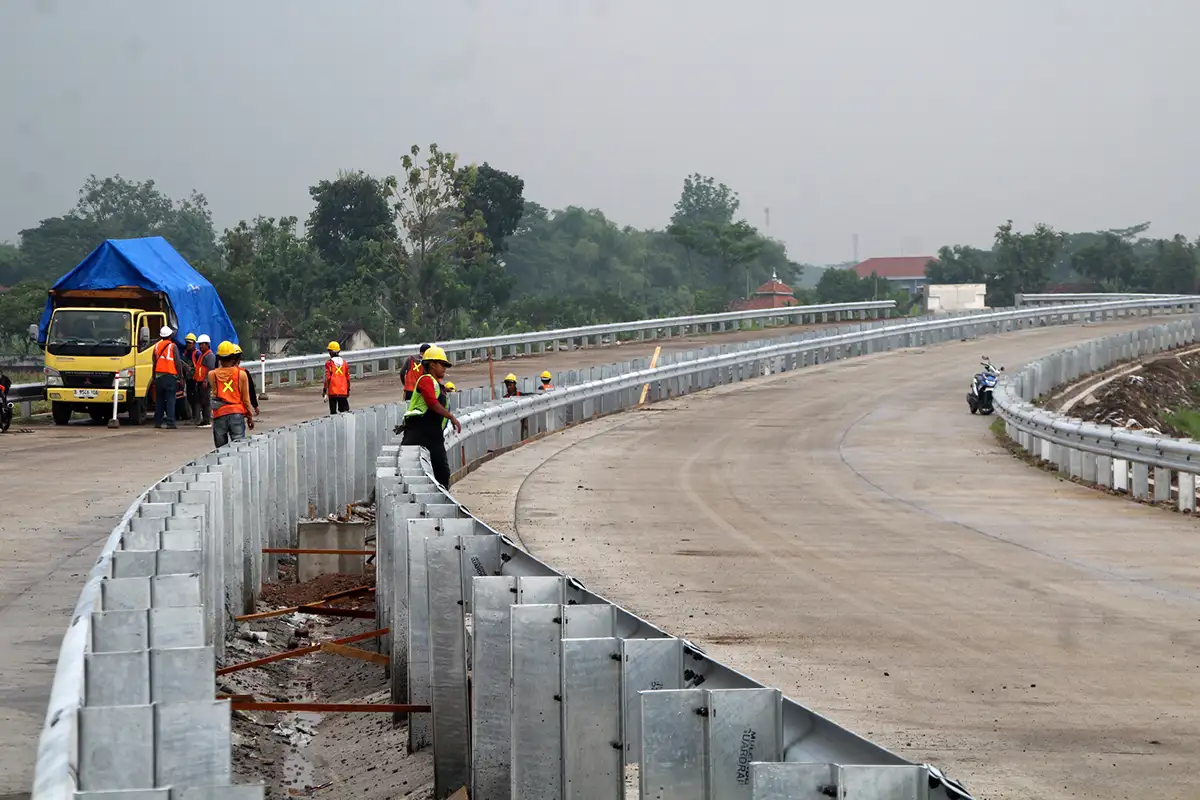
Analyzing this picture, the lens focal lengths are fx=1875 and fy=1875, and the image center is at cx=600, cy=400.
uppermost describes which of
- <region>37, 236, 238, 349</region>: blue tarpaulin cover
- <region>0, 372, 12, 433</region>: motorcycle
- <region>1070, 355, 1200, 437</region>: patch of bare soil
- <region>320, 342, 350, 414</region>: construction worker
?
<region>37, 236, 238, 349</region>: blue tarpaulin cover

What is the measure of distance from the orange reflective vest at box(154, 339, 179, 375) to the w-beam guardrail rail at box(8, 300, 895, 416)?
146 inches

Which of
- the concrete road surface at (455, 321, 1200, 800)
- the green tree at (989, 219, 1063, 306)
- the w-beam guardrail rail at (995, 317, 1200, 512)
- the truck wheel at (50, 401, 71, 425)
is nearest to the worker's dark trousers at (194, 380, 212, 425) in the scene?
the truck wheel at (50, 401, 71, 425)

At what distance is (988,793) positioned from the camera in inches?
316

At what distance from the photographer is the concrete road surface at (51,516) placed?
33.0ft

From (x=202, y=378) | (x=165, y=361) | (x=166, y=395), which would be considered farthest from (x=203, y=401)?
(x=165, y=361)

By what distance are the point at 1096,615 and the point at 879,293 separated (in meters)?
106

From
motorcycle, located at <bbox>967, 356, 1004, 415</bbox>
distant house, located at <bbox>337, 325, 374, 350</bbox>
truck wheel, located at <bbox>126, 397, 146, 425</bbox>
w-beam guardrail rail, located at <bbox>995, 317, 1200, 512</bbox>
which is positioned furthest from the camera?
distant house, located at <bbox>337, 325, 374, 350</bbox>

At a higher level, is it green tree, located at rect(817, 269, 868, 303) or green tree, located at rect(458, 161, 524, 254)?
green tree, located at rect(458, 161, 524, 254)

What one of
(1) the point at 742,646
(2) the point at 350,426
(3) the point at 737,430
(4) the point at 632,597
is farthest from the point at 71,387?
(1) the point at 742,646

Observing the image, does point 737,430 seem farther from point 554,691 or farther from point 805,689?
point 554,691

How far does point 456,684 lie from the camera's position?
8523mm

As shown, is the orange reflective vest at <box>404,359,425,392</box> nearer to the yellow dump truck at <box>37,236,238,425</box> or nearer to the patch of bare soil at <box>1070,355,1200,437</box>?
the yellow dump truck at <box>37,236,238,425</box>

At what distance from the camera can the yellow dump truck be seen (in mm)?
33500

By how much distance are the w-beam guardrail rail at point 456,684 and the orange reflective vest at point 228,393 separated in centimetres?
773
